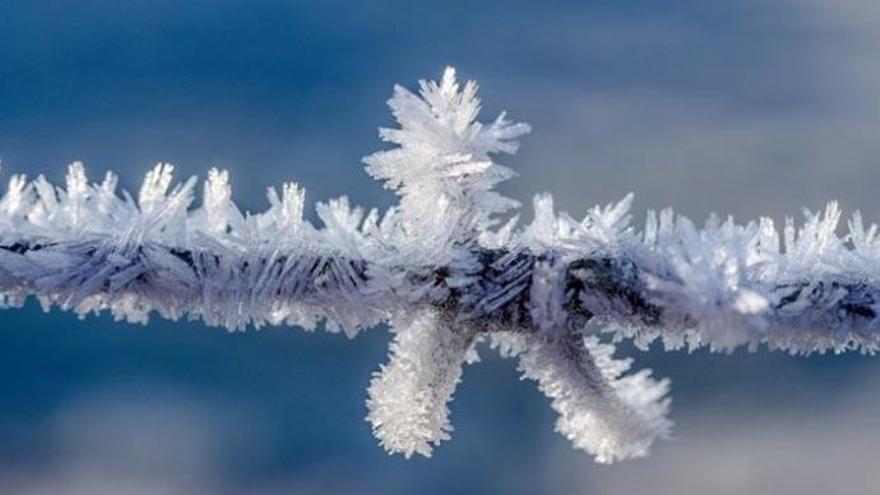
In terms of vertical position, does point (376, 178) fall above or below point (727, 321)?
above

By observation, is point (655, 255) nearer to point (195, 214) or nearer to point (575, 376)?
point (575, 376)

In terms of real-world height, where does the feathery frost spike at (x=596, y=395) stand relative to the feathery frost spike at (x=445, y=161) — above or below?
below

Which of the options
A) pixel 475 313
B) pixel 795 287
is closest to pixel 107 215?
pixel 475 313

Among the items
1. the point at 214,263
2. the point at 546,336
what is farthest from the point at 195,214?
the point at 546,336

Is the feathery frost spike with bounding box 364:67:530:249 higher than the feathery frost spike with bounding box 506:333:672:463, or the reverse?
the feathery frost spike with bounding box 364:67:530:249

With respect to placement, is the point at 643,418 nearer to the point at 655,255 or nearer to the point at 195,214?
the point at 655,255

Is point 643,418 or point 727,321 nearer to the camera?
point 727,321
